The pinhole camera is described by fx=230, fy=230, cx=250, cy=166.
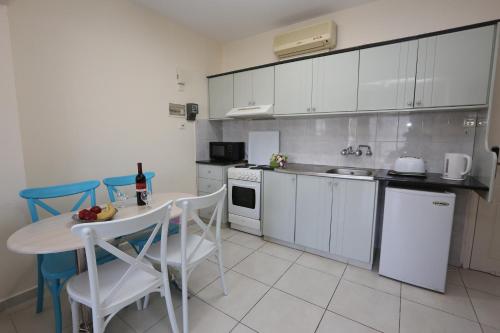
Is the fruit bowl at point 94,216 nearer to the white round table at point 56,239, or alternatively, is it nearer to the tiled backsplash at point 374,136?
the white round table at point 56,239

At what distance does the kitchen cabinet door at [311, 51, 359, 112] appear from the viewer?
2328 millimetres

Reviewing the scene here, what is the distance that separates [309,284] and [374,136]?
1.71 m

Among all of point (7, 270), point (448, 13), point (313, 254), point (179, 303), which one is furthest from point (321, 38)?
point (7, 270)

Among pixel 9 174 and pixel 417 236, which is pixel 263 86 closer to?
pixel 417 236

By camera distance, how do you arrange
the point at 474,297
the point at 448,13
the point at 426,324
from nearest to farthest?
1. the point at 426,324
2. the point at 474,297
3. the point at 448,13

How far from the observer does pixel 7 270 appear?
174 centimetres

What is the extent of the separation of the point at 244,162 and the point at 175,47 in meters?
1.78

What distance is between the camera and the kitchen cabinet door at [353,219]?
85.4 inches

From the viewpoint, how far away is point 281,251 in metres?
2.61

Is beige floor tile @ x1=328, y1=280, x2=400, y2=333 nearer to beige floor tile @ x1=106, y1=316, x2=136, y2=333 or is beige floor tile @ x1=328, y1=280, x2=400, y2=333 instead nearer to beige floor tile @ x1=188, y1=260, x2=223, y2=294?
beige floor tile @ x1=188, y1=260, x2=223, y2=294

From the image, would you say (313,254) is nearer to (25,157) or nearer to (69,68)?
(25,157)

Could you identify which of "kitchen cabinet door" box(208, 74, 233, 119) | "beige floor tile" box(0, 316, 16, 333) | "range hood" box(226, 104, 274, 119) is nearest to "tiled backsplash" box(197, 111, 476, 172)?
Result: "kitchen cabinet door" box(208, 74, 233, 119)

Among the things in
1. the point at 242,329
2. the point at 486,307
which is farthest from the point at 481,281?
the point at 242,329

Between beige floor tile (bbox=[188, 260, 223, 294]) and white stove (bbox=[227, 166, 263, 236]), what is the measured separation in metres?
0.77
